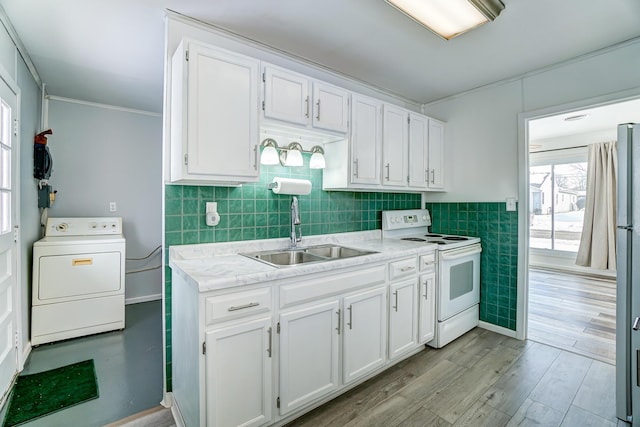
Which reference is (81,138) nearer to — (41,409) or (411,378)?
(41,409)

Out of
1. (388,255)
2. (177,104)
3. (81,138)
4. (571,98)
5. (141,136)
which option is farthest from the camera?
(141,136)

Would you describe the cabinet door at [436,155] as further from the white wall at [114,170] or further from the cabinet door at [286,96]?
the white wall at [114,170]

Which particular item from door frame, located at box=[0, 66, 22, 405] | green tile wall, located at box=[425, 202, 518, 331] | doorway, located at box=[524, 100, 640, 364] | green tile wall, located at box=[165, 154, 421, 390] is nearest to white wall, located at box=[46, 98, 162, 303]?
door frame, located at box=[0, 66, 22, 405]

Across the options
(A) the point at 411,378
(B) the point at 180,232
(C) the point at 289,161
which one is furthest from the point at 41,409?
(A) the point at 411,378

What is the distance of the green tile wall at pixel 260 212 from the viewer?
6.32 ft

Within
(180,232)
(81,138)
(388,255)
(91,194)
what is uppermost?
(81,138)

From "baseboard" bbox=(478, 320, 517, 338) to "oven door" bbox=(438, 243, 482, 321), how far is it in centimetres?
25

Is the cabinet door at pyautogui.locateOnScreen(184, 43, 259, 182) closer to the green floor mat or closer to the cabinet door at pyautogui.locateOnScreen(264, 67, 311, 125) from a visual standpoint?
the cabinet door at pyautogui.locateOnScreen(264, 67, 311, 125)

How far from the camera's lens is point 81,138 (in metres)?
3.45

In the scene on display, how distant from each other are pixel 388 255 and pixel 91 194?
11.3 feet

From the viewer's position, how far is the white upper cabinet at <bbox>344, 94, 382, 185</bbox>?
243 cm

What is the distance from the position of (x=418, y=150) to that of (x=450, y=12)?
1.37 meters

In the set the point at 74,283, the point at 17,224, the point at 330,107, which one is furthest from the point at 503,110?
the point at 74,283

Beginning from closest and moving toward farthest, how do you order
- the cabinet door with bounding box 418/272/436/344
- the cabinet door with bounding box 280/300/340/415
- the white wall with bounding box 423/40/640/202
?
1. the cabinet door with bounding box 280/300/340/415
2. the white wall with bounding box 423/40/640/202
3. the cabinet door with bounding box 418/272/436/344
